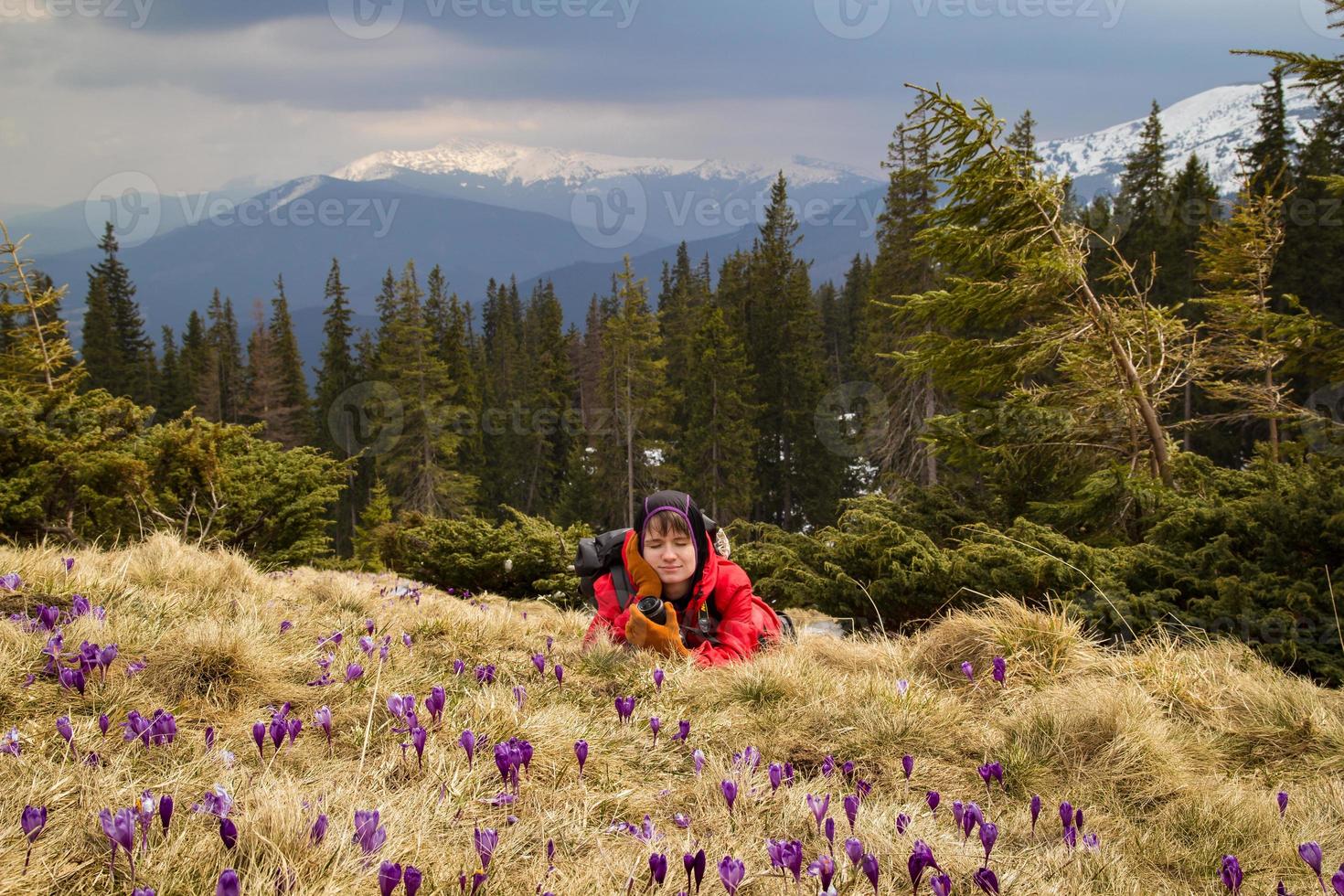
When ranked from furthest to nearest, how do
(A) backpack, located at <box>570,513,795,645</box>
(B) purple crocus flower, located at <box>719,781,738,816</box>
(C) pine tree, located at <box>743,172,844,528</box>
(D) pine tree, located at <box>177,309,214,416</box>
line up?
(D) pine tree, located at <box>177,309,214,416</box>, (C) pine tree, located at <box>743,172,844,528</box>, (A) backpack, located at <box>570,513,795,645</box>, (B) purple crocus flower, located at <box>719,781,738,816</box>

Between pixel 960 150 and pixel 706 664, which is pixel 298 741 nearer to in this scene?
pixel 706 664

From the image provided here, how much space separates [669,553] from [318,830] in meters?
2.76

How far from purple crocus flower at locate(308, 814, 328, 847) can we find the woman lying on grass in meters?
2.42

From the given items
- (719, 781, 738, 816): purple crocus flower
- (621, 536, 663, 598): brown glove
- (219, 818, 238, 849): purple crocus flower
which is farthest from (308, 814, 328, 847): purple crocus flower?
(621, 536, 663, 598): brown glove

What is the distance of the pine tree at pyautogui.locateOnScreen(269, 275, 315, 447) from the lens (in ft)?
193

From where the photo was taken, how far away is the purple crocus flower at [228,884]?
1314 mm

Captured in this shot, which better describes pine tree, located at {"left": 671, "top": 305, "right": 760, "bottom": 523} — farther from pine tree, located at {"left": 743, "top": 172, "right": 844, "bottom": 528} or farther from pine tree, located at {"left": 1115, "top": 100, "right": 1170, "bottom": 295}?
pine tree, located at {"left": 1115, "top": 100, "right": 1170, "bottom": 295}

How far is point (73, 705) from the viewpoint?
256 centimetres

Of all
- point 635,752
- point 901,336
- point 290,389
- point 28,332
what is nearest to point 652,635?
point 635,752

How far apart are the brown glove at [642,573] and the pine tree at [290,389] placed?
5983cm

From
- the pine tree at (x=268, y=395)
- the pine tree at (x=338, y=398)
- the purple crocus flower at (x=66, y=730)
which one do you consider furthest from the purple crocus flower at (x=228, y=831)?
the pine tree at (x=268, y=395)

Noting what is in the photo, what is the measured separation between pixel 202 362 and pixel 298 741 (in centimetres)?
7097

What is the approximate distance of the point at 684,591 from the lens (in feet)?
15.0

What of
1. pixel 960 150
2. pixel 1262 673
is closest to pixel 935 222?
pixel 960 150
